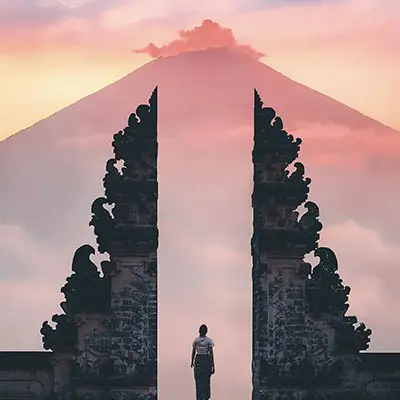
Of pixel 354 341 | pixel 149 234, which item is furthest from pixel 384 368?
pixel 149 234

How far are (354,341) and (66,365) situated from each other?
21.2 ft

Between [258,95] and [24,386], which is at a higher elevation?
[258,95]

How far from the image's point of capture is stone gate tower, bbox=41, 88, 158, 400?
76.4 metres

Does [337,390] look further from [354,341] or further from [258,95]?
[258,95]

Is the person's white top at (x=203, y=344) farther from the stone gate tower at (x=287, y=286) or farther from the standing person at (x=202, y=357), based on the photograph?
the stone gate tower at (x=287, y=286)

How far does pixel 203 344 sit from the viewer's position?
A: 76.4 meters

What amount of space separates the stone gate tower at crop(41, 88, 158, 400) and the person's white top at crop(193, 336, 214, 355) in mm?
937

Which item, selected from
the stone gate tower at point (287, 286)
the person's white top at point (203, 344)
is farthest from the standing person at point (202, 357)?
the stone gate tower at point (287, 286)

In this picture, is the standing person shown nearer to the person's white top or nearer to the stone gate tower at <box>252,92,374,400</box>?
the person's white top

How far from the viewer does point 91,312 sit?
76.4m

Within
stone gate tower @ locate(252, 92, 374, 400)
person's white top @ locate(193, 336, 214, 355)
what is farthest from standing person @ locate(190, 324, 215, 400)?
stone gate tower @ locate(252, 92, 374, 400)

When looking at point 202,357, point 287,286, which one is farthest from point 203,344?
point 287,286

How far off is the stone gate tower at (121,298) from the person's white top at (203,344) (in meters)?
0.94

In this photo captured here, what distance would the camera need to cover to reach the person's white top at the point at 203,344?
76438 millimetres
